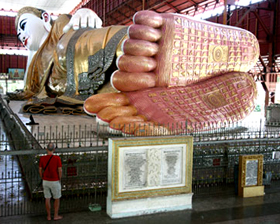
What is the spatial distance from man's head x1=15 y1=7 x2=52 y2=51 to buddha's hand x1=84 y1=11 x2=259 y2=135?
19.6 feet

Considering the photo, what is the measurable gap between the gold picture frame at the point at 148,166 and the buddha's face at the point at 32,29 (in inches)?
304

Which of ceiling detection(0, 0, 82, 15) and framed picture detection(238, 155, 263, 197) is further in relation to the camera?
ceiling detection(0, 0, 82, 15)

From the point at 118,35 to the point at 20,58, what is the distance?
47.0ft

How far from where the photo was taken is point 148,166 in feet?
8.97

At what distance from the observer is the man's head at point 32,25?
9.41m

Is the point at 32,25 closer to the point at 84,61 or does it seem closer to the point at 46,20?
the point at 46,20

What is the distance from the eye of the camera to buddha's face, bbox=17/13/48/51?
30.8 feet

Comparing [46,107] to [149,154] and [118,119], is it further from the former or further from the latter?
[149,154]

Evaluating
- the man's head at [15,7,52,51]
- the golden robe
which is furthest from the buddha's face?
the golden robe

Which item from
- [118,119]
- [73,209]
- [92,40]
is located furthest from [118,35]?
[73,209]

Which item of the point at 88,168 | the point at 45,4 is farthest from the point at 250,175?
the point at 45,4

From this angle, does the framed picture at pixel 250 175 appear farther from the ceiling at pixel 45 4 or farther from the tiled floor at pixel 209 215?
the ceiling at pixel 45 4

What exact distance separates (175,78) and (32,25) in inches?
253

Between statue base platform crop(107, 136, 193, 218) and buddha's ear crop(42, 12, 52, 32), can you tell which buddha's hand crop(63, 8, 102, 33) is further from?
statue base platform crop(107, 136, 193, 218)
